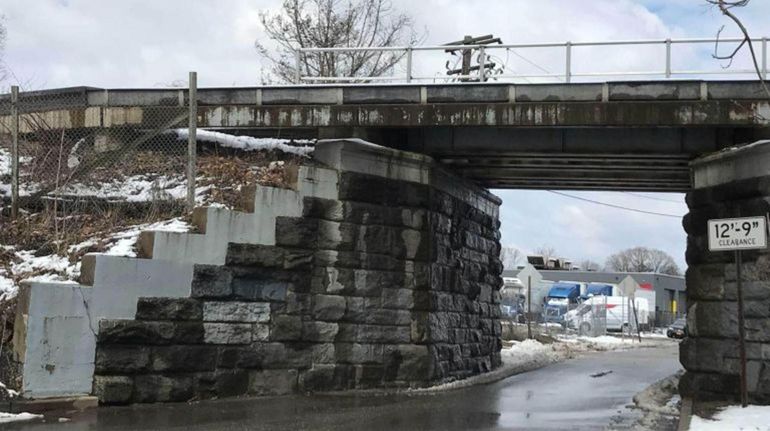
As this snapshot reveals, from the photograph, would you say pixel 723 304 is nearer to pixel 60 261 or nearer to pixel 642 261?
pixel 60 261

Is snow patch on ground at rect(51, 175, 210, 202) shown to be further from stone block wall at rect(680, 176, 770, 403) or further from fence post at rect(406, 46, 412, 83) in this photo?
stone block wall at rect(680, 176, 770, 403)

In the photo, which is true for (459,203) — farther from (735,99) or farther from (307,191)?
(735,99)

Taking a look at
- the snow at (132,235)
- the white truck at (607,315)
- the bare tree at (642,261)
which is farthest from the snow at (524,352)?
the bare tree at (642,261)

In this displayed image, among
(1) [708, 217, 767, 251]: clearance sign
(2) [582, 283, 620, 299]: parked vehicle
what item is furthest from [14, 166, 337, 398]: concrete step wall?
(2) [582, 283, 620, 299]: parked vehicle

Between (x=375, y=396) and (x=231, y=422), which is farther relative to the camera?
(x=375, y=396)

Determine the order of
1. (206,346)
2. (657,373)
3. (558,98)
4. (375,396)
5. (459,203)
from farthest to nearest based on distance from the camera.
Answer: (657,373) → (459,203) → (558,98) → (375,396) → (206,346)

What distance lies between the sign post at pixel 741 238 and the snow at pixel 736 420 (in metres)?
0.37

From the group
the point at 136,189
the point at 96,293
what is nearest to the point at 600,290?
the point at 136,189

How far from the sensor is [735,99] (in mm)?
12789

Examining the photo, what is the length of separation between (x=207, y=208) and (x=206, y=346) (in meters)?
1.97

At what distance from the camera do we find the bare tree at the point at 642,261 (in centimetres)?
13425

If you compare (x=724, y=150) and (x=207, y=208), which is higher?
(x=724, y=150)

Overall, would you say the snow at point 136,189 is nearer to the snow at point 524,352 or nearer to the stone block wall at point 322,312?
the stone block wall at point 322,312

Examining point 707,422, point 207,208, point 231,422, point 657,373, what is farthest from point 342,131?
point 657,373
